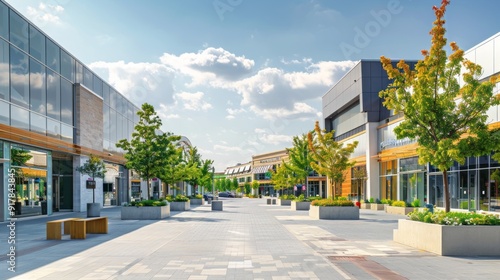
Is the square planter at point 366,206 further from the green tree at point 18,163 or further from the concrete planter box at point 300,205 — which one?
the green tree at point 18,163

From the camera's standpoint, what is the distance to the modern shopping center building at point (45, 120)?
2698 cm

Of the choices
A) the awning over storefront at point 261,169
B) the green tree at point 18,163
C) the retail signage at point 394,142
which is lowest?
the awning over storefront at point 261,169

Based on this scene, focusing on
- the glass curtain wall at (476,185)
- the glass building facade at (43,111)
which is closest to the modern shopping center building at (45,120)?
the glass building facade at (43,111)

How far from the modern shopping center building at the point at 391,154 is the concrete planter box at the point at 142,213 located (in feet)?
59.2

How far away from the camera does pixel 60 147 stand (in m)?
34.0

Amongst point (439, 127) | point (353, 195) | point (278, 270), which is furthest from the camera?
point (353, 195)

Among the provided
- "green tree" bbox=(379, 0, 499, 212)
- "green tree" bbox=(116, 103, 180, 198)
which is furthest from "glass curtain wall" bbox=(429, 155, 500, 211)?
"green tree" bbox=(116, 103, 180, 198)

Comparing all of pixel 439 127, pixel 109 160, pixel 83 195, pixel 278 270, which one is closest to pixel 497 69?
pixel 439 127

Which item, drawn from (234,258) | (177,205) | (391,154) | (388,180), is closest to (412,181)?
(391,154)

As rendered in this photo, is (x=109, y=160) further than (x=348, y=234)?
Yes

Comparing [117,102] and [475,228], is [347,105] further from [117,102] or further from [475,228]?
[475,228]

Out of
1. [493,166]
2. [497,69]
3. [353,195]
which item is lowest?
[353,195]

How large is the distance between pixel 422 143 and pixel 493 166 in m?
14.2

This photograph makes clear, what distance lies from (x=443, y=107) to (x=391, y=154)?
27.5 m
